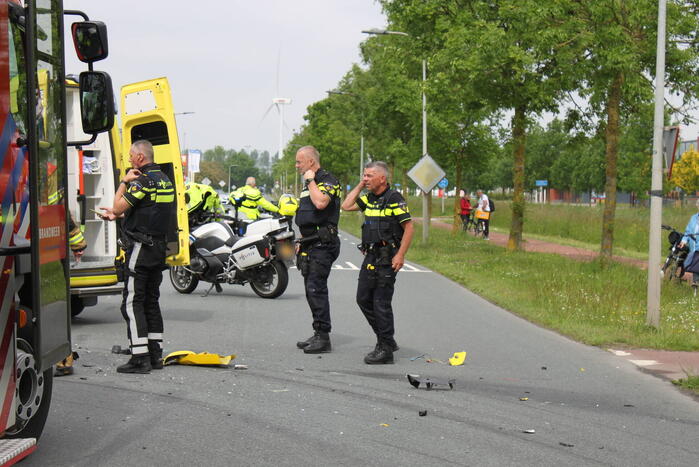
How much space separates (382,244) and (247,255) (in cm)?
509

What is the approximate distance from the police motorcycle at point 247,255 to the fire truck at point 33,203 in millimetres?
7971

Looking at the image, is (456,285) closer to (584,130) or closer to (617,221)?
(584,130)

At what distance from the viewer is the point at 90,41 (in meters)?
5.27

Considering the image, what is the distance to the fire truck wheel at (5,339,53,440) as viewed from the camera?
4.57 metres

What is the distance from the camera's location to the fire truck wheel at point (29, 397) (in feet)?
15.0

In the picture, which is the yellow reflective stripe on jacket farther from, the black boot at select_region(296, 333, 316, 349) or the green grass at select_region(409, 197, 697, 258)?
the green grass at select_region(409, 197, 697, 258)

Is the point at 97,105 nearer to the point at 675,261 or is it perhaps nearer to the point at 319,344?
the point at 319,344

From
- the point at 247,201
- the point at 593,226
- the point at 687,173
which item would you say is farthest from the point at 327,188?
the point at 687,173

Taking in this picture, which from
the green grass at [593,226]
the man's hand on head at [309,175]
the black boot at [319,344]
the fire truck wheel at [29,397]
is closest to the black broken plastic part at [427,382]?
the black boot at [319,344]

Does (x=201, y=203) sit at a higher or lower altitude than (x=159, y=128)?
lower

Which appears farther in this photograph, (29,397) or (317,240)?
(317,240)

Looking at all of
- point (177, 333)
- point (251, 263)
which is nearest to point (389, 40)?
point (251, 263)

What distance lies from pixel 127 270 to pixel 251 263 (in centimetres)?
540

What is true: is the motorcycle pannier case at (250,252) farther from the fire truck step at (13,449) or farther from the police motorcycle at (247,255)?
the fire truck step at (13,449)
